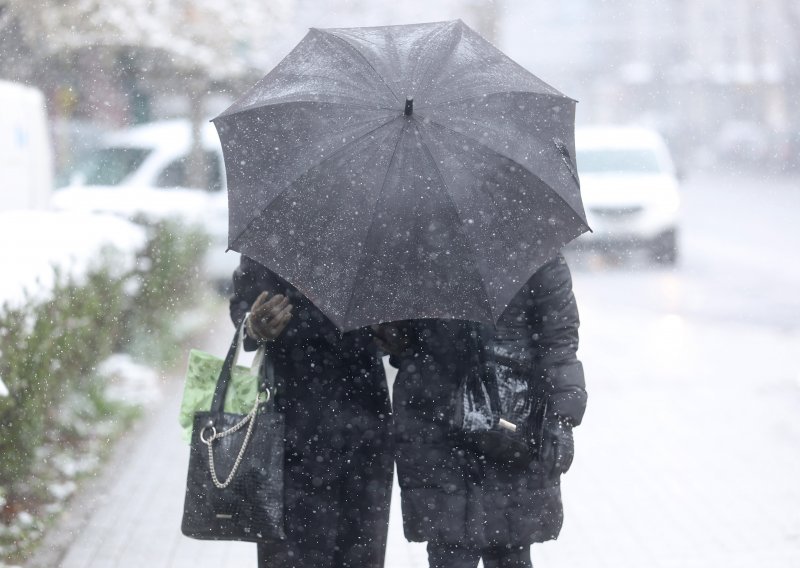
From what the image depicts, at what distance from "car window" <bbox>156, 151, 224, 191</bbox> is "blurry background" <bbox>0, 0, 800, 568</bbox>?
0.08 feet

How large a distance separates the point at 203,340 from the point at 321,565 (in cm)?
667

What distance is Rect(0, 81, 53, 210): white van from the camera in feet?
28.7

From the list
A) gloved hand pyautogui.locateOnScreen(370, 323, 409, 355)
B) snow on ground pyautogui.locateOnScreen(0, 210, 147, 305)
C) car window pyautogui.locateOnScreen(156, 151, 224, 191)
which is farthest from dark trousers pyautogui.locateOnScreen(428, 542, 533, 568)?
car window pyautogui.locateOnScreen(156, 151, 224, 191)

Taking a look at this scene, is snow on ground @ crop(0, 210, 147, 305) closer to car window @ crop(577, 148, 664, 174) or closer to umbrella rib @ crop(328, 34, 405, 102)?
umbrella rib @ crop(328, 34, 405, 102)

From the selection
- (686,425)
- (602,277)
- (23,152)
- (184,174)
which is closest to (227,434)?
(686,425)

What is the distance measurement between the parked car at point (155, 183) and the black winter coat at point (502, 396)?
26.3 ft

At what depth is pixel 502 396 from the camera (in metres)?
3.12

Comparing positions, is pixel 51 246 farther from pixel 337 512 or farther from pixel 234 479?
pixel 234 479

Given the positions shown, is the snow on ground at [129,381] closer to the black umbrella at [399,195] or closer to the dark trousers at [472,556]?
the dark trousers at [472,556]

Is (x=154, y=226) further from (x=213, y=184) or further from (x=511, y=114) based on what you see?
(x=511, y=114)

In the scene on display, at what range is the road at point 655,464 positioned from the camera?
15.8 ft

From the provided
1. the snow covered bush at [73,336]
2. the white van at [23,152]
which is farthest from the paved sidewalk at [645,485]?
the white van at [23,152]

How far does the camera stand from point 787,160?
4044 centimetres

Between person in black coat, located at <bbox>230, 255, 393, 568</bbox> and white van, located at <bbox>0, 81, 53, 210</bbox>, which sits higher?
white van, located at <bbox>0, 81, 53, 210</bbox>
